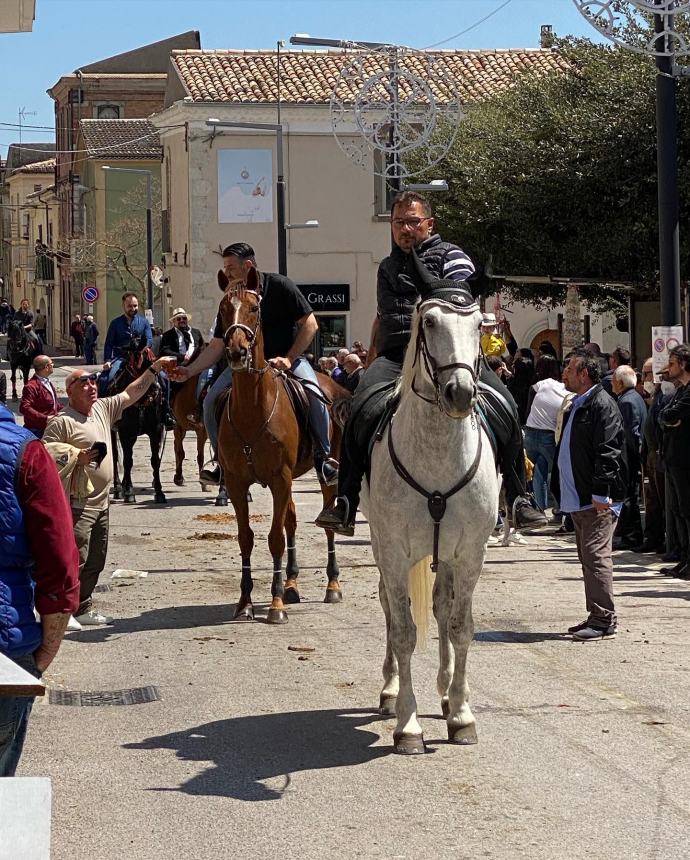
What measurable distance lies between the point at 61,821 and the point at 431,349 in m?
2.82

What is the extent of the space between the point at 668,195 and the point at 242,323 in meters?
5.48

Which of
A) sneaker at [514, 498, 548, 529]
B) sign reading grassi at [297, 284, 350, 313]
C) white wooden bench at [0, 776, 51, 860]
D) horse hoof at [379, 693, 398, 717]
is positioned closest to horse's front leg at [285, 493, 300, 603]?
sneaker at [514, 498, 548, 529]

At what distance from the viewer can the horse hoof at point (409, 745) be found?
784 centimetres

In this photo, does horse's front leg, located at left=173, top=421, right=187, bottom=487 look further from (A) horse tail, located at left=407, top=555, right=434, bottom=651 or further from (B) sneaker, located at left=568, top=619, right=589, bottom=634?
(A) horse tail, located at left=407, top=555, right=434, bottom=651

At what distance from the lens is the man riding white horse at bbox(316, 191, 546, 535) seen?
8500 millimetres

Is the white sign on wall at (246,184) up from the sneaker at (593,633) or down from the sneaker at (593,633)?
up

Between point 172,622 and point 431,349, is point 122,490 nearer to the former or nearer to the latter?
point 172,622

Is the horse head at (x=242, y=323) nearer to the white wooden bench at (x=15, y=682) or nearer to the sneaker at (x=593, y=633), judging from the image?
the sneaker at (x=593, y=633)

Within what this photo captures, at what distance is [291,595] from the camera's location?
509 inches

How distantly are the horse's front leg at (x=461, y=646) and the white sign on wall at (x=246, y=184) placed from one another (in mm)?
42064

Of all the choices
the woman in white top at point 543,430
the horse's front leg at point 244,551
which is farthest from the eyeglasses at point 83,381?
the woman in white top at point 543,430

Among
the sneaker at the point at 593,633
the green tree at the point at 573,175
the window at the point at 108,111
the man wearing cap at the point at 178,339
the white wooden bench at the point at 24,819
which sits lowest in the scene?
the sneaker at the point at 593,633

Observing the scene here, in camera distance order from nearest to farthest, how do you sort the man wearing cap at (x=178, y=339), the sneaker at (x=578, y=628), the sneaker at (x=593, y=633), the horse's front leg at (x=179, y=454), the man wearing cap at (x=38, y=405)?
the sneaker at (x=593, y=633) → the sneaker at (x=578, y=628) → the man wearing cap at (x=38, y=405) → the man wearing cap at (x=178, y=339) → the horse's front leg at (x=179, y=454)

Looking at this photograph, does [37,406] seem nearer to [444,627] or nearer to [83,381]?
[83,381]
